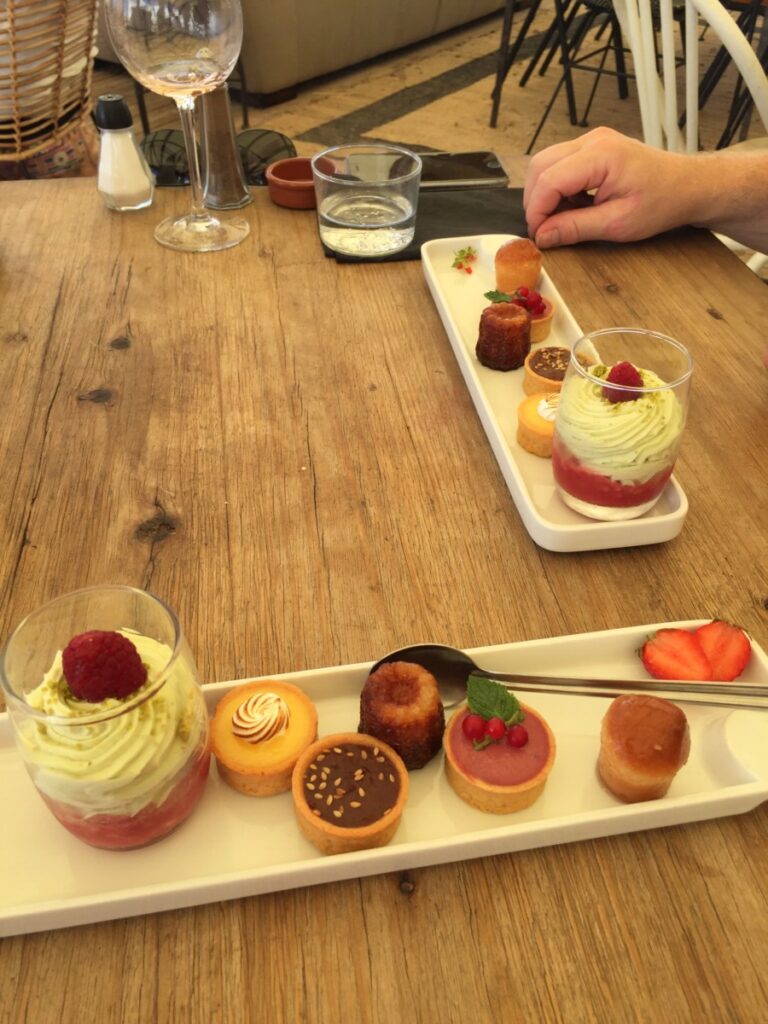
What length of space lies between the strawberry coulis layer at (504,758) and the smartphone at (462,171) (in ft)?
3.74

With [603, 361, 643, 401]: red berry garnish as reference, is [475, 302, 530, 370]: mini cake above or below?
below

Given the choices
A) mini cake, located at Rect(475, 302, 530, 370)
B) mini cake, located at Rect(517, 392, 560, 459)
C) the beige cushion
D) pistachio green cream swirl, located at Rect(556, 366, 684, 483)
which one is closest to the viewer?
pistachio green cream swirl, located at Rect(556, 366, 684, 483)

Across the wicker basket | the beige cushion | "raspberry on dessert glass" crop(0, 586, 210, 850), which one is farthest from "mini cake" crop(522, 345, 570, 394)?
the beige cushion

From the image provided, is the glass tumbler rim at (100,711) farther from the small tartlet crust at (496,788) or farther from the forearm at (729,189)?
the forearm at (729,189)

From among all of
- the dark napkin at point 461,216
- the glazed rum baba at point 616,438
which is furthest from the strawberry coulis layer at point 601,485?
the dark napkin at point 461,216

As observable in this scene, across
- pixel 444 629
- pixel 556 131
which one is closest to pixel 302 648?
pixel 444 629

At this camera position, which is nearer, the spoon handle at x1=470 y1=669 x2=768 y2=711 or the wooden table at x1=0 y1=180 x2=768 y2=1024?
the wooden table at x1=0 y1=180 x2=768 y2=1024

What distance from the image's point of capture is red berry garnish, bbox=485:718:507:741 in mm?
596

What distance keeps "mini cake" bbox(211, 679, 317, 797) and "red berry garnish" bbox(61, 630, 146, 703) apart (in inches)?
4.6

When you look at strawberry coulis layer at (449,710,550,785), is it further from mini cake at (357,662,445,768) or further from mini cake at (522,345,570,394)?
mini cake at (522,345,570,394)

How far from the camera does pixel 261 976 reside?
508mm

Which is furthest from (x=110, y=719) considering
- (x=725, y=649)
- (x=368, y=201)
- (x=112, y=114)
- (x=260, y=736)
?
(x=112, y=114)

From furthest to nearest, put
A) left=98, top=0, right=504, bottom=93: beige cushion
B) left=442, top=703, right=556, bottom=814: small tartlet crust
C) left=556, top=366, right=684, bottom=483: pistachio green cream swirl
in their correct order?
1. left=98, top=0, right=504, bottom=93: beige cushion
2. left=556, top=366, right=684, bottom=483: pistachio green cream swirl
3. left=442, top=703, right=556, bottom=814: small tartlet crust

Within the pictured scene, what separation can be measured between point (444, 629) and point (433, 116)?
395 centimetres
